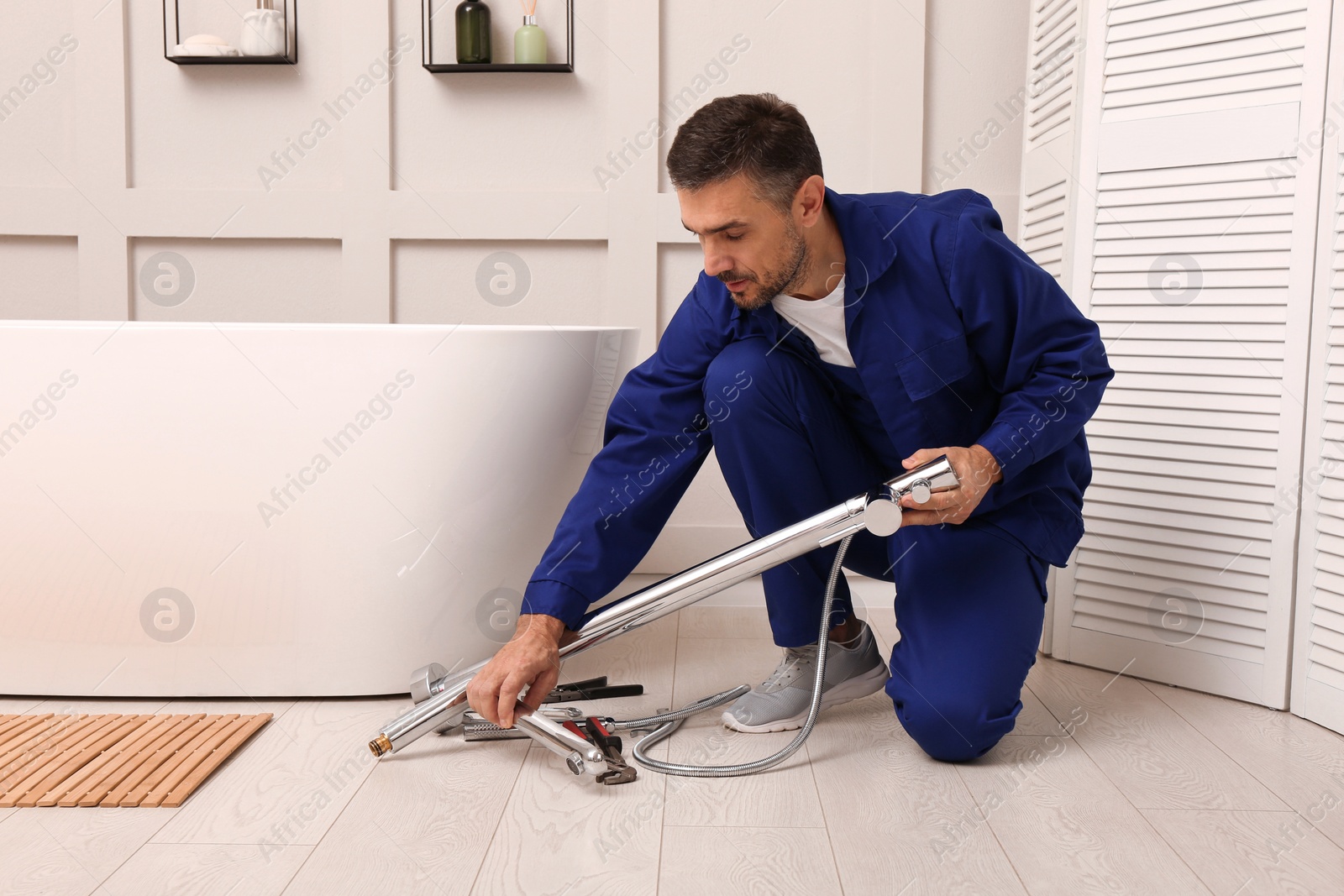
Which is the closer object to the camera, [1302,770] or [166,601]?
[1302,770]

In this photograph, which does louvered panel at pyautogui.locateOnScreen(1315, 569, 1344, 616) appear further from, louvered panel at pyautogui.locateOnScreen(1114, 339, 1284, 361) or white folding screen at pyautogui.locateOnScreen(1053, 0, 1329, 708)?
louvered panel at pyautogui.locateOnScreen(1114, 339, 1284, 361)

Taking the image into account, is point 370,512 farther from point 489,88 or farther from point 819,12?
point 819,12

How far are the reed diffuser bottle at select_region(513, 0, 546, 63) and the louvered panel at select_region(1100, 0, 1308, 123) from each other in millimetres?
1043

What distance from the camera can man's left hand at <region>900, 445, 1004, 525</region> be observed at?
1.11 m

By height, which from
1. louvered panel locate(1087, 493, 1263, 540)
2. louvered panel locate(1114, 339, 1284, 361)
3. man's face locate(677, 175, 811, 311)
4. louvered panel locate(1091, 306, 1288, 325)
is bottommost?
louvered panel locate(1087, 493, 1263, 540)

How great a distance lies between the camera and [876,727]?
1.35 meters

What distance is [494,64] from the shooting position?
2027 millimetres

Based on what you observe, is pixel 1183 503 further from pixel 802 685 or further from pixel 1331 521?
pixel 802 685

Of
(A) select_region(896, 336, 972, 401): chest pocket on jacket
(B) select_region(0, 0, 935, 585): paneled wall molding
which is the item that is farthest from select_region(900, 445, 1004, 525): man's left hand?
(B) select_region(0, 0, 935, 585): paneled wall molding

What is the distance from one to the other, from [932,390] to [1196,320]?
1.75 feet

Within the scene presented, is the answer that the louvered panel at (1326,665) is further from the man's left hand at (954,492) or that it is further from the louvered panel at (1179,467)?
the man's left hand at (954,492)

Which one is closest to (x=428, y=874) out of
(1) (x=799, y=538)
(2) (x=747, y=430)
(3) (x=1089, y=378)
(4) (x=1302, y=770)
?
(1) (x=799, y=538)

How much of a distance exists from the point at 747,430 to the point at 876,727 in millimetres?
428

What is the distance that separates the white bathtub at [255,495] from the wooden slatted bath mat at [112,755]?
104 mm
